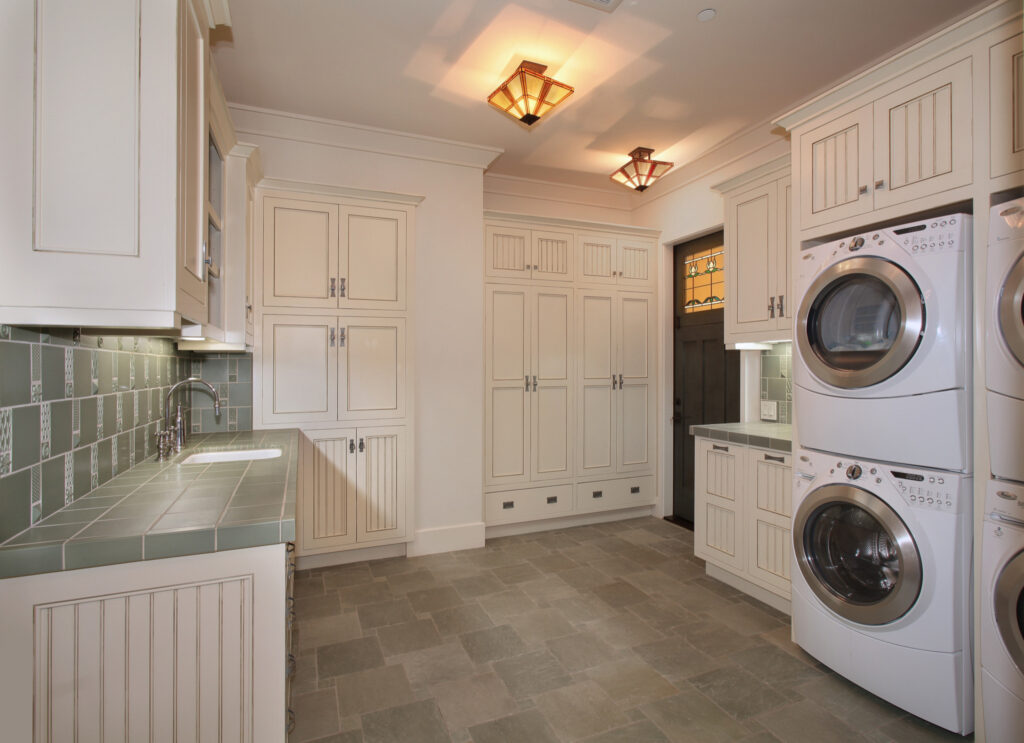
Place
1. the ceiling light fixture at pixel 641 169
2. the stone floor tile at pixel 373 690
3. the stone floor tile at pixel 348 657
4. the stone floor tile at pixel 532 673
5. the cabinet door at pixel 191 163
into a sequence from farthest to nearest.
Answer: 1. the ceiling light fixture at pixel 641 169
2. the stone floor tile at pixel 348 657
3. the stone floor tile at pixel 532 673
4. the stone floor tile at pixel 373 690
5. the cabinet door at pixel 191 163

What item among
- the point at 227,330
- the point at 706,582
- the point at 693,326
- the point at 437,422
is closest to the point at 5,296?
the point at 227,330

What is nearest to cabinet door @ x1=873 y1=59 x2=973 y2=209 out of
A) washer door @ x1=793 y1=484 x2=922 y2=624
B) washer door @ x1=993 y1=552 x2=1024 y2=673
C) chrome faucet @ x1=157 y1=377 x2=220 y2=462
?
washer door @ x1=793 y1=484 x2=922 y2=624

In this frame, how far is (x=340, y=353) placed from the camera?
10.5ft

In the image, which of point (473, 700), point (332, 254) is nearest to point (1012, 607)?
point (473, 700)

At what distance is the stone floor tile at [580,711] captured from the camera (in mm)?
1812

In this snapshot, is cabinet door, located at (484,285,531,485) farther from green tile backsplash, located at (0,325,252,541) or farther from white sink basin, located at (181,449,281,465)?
green tile backsplash, located at (0,325,252,541)

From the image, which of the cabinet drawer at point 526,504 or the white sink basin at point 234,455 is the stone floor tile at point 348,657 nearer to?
the white sink basin at point 234,455

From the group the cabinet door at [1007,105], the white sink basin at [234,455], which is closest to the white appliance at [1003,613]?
the cabinet door at [1007,105]

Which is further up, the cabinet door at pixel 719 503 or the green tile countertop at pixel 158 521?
the green tile countertop at pixel 158 521

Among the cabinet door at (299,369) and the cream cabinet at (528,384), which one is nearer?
the cabinet door at (299,369)

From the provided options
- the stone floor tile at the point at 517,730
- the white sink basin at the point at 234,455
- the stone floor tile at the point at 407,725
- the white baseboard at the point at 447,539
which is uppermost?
the white sink basin at the point at 234,455

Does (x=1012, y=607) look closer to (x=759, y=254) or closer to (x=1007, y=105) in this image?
(x=1007, y=105)

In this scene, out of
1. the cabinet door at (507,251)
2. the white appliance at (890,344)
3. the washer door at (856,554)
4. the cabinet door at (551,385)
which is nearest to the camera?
the white appliance at (890,344)

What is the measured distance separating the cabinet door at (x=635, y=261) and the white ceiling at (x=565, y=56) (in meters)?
0.95
